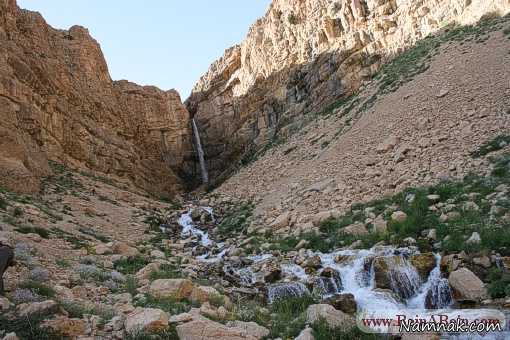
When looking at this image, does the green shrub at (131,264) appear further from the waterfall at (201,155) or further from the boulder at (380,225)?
the waterfall at (201,155)

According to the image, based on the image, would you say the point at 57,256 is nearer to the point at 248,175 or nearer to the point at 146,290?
the point at 146,290

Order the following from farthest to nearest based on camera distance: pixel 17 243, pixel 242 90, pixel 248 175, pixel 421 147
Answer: pixel 242 90 → pixel 248 175 → pixel 421 147 → pixel 17 243

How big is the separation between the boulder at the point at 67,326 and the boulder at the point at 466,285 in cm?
661

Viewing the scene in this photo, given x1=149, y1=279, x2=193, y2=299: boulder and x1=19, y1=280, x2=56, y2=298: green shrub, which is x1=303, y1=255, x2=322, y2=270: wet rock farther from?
x1=19, y1=280, x2=56, y2=298: green shrub

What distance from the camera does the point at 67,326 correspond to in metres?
5.63

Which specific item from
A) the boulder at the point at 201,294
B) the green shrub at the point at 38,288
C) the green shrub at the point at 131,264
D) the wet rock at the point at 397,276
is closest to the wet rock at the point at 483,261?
the wet rock at the point at 397,276

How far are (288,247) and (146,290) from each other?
19.0 ft

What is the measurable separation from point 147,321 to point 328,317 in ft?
10.4

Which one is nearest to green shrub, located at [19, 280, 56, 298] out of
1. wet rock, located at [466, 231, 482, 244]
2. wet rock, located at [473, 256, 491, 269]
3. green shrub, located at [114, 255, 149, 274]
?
green shrub, located at [114, 255, 149, 274]

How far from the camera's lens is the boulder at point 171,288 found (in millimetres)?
7727

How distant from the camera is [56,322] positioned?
5617 millimetres

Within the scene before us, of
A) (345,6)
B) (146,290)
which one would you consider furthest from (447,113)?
(345,6)

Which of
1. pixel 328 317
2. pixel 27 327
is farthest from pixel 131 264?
pixel 328 317

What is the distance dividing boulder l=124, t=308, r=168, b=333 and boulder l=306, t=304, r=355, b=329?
2.68 metres
